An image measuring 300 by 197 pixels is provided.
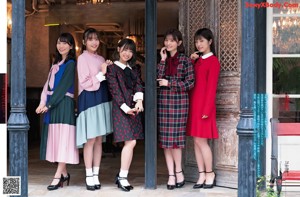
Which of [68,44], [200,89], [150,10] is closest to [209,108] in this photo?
[200,89]

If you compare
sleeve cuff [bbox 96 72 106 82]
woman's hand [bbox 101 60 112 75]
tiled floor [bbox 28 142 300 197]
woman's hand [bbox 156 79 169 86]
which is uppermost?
woman's hand [bbox 101 60 112 75]

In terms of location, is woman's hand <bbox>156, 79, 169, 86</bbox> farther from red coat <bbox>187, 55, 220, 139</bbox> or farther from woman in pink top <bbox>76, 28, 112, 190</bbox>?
woman in pink top <bbox>76, 28, 112, 190</bbox>

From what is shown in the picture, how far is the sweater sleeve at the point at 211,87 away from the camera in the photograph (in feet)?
17.3

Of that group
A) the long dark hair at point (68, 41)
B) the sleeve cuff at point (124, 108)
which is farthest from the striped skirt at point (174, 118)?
the long dark hair at point (68, 41)

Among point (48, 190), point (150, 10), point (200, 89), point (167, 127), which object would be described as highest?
point (150, 10)

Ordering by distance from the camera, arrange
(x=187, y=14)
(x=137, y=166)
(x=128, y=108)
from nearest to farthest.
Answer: (x=128, y=108), (x=187, y=14), (x=137, y=166)

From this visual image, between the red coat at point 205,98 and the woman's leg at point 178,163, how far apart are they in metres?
0.24

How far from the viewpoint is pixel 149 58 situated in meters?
5.37

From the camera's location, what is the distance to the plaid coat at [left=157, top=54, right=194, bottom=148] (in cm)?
538

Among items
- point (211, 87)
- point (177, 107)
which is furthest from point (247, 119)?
point (177, 107)

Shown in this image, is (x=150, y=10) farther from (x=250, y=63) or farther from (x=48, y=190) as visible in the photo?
(x=48, y=190)

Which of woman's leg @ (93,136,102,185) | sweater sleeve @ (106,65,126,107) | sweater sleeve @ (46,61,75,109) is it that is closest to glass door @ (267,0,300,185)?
sweater sleeve @ (106,65,126,107)

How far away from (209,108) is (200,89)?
0.24 meters

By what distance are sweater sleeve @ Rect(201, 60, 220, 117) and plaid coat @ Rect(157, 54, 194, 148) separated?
19 centimetres
